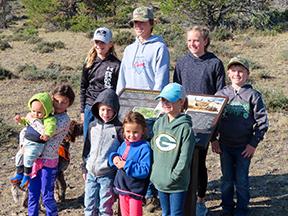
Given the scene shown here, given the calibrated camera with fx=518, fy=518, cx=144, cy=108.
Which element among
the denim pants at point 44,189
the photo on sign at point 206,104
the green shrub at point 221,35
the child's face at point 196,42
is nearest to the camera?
the photo on sign at point 206,104

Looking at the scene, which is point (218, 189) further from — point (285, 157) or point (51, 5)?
point (51, 5)

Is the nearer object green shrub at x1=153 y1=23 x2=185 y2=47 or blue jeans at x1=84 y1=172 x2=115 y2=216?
blue jeans at x1=84 y1=172 x2=115 y2=216

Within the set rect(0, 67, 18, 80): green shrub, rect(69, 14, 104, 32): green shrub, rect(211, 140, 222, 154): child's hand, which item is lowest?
rect(211, 140, 222, 154): child's hand

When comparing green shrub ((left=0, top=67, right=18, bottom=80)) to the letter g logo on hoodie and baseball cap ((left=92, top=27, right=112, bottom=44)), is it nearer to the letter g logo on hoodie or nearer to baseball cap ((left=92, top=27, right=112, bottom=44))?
baseball cap ((left=92, top=27, right=112, bottom=44))

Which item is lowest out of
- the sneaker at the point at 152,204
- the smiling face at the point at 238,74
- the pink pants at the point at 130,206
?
the sneaker at the point at 152,204

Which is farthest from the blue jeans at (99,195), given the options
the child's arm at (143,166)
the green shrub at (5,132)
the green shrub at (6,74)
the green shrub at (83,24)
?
the green shrub at (83,24)

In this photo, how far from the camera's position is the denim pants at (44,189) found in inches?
191

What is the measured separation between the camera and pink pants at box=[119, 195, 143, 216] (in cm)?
431

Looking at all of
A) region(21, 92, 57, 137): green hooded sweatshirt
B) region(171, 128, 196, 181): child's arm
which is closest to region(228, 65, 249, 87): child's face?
region(171, 128, 196, 181): child's arm

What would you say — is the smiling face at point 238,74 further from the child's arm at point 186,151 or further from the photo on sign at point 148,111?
the child's arm at point 186,151

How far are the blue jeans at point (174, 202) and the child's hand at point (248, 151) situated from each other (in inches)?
37.0

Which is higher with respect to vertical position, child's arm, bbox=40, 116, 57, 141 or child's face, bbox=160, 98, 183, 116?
child's face, bbox=160, 98, 183, 116

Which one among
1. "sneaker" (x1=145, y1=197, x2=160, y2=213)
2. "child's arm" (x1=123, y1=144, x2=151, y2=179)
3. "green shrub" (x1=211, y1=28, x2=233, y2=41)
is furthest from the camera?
"green shrub" (x1=211, y1=28, x2=233, y2=41)

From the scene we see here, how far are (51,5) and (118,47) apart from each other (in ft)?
41.4
